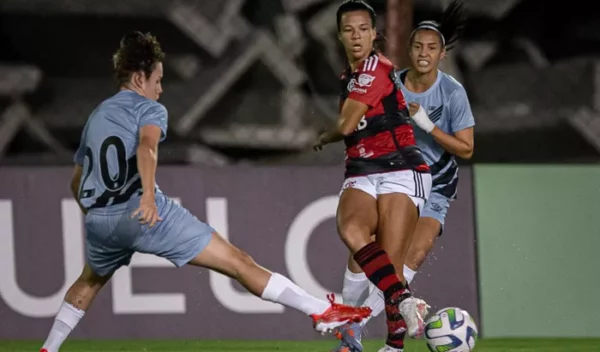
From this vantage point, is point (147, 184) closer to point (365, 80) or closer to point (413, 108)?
point (365, 80)

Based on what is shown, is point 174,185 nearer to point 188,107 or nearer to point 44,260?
point 44,260

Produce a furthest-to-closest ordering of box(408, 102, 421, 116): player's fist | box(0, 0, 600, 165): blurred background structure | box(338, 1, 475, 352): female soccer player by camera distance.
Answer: box(0, 0, 600, 165): blurred background structure < box(338, 1, 475, 352): female soccer player < box(408, 102, 421, 116): player's fist

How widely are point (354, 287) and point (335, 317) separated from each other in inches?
28.7

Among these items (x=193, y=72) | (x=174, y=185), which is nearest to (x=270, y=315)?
(x=174, y=185)

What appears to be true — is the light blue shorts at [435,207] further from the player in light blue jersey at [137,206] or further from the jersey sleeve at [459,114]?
the player in light blue jersey at [137,206]

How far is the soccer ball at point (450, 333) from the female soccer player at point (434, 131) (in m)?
0.38

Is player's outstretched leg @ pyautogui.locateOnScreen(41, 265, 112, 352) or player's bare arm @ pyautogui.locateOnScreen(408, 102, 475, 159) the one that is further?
player's bare arm @ pyautogui.locateOnScreen(408, 102, 475, 159)

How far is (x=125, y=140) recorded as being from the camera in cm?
597

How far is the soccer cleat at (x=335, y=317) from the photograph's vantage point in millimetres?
6059

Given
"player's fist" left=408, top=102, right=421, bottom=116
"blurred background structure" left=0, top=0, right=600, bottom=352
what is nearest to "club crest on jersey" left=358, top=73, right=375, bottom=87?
"player's fist" left=408, top=102, right=421, bottom=116

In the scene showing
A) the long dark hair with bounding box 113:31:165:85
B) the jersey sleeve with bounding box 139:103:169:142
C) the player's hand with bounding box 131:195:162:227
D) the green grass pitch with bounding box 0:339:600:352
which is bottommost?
the green grass pitch with bounding box 0:339:600:352

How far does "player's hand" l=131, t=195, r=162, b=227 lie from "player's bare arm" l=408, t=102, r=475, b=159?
5.35ft

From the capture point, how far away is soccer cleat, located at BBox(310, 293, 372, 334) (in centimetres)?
606

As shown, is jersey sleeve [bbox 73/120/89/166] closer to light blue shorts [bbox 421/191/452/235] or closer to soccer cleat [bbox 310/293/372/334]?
soccer cleat [bbox 310/293/372/334]
